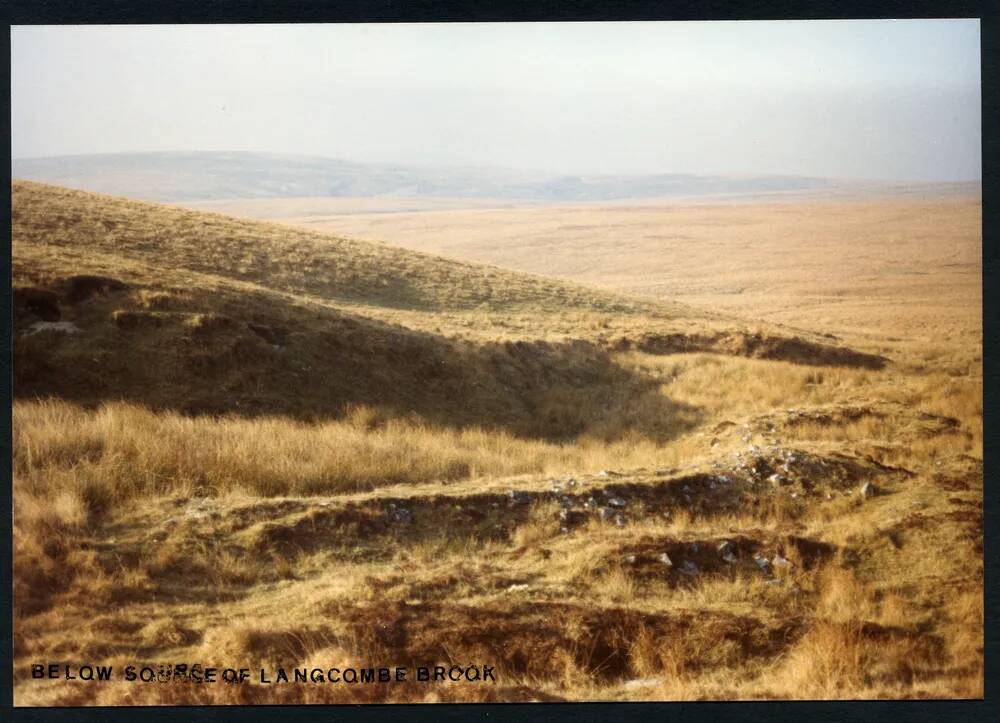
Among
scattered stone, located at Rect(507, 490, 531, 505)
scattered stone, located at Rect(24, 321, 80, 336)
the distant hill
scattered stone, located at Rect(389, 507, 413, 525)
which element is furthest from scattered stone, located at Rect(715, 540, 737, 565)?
the distant hill

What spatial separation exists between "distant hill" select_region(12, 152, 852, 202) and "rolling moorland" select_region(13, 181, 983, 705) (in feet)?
10.8

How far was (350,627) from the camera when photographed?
562cm

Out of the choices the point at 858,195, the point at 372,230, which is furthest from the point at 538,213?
the point at 858,195

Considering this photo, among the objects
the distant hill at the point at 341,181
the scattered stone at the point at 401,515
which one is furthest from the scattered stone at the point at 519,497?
the distant hill at the point at 341,181

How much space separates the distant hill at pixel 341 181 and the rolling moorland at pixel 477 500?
329 cm

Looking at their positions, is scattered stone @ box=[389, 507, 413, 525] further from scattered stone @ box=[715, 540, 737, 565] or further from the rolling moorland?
scattered stone @ box=[715, 540, 737, 565]

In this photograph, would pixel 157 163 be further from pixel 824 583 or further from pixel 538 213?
pixel 538 213

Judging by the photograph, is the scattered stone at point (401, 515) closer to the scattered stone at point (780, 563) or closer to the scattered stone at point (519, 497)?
the scattered stone at point (519, 497)

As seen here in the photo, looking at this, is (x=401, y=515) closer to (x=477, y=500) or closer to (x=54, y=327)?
(x=477, y=500)

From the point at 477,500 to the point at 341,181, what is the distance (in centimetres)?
9883

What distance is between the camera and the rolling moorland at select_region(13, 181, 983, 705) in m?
5.69

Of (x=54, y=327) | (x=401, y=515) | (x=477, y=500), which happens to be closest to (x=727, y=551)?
(x=477, y=500)

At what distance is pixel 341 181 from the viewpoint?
3954 inches

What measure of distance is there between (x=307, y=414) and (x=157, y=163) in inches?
822
